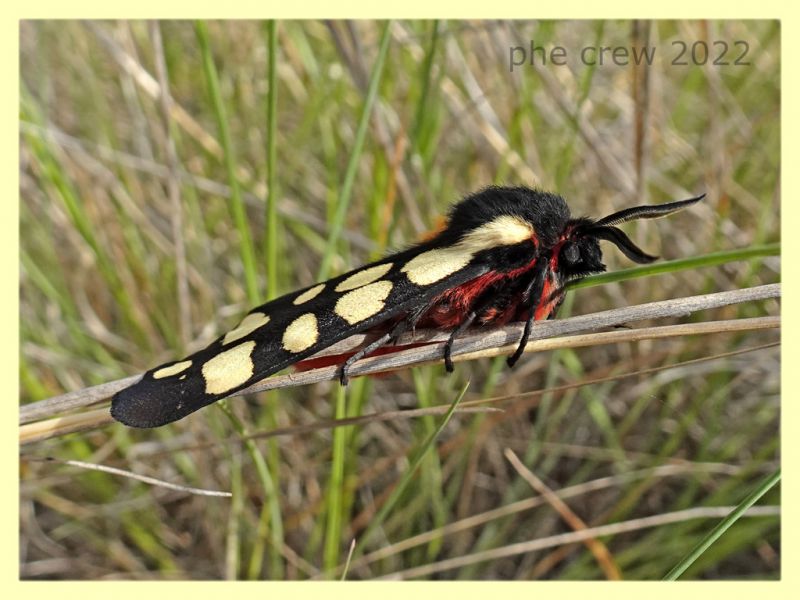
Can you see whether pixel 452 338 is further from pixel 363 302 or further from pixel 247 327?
pixel 247 327

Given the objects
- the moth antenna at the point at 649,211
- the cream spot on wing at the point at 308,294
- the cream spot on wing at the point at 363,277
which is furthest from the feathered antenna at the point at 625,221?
the cream spot on wing at the point at 308,294

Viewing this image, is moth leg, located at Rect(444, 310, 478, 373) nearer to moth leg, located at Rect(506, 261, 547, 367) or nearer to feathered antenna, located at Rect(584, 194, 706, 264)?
moth leg, located at Rect(506, 261, 547, 367)

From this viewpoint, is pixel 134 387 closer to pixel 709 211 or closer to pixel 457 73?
pixel 457 73

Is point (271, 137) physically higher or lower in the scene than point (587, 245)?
higher

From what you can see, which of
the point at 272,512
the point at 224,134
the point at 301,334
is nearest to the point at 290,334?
the point at 301,334

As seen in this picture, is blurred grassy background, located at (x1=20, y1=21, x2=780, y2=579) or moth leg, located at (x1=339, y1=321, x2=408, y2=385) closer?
moth leg, located at (x1=339, y1=321, x2=408, y2=385)

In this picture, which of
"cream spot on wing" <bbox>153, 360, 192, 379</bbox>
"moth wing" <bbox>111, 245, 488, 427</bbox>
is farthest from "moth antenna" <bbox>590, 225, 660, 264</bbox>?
"cream spot on wing" <bbox>153, 360, 192, 379</bbox>
